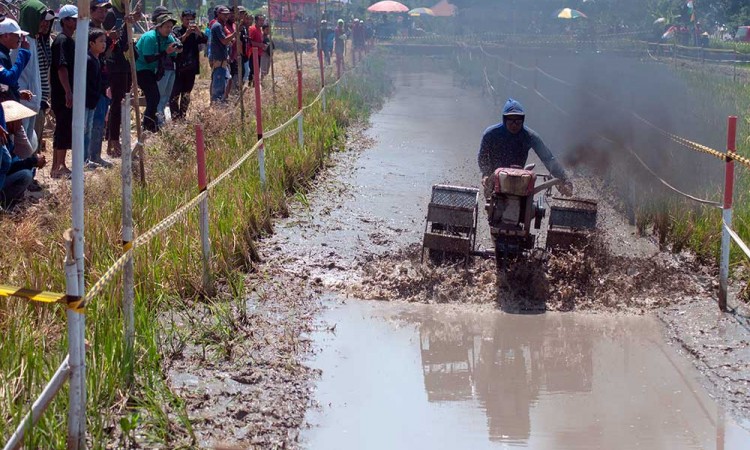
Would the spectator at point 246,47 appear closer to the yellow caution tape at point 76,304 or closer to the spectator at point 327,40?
the yellow caution tape at point 76,304

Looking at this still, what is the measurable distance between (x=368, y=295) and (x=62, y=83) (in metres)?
4.84

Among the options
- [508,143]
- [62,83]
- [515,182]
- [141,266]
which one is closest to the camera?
[141,266]

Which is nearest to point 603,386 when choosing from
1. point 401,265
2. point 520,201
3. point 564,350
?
point 564,350

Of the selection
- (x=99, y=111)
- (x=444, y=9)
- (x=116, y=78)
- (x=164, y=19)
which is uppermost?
(x=444, y=9)

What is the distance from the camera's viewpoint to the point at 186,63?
1545cm

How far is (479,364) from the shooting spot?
23.2 feet

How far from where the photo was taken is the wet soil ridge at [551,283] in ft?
27.3

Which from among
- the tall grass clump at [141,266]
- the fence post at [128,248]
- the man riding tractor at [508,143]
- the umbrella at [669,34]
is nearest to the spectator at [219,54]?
the tall grass clump at [141,266]

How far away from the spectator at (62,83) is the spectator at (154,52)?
2.54 m

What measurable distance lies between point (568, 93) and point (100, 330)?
20.1 meters

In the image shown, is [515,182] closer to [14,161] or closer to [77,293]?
[14,161]

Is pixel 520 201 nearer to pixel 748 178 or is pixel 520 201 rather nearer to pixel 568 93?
pixel 748 178

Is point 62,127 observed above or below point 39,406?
above

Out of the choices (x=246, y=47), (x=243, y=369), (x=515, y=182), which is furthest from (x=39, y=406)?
(x=246, y=47)
